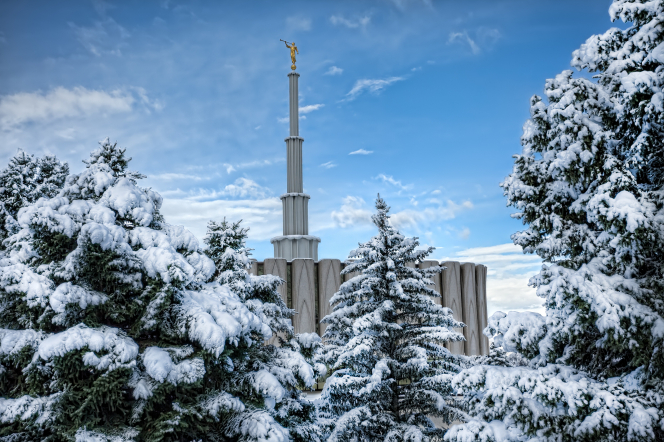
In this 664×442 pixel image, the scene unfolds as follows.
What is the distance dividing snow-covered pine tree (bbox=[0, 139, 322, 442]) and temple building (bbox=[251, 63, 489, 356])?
11.7 m

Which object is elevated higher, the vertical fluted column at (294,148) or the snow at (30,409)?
the vertical fluted column at (294,148)

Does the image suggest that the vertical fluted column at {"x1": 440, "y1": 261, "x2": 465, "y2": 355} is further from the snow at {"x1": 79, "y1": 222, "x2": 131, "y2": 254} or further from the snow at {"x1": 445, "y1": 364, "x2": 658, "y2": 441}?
the snow at {"x1": 79, "y1": 222, "x2": 131, "y2": 254}

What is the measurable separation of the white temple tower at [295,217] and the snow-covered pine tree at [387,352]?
14.1 metres

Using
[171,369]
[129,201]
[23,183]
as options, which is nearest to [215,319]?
[171,369]

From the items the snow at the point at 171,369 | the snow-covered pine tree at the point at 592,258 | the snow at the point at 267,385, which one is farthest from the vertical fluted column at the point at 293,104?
the snow at the point at 171,369

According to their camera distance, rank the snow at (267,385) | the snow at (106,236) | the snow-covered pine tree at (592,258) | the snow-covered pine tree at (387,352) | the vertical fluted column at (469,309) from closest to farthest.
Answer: the snow-covered pine tree at (592,258) → the snow at (106,236) → the snow at (267,385) → the snow-covered pine tree at (387,352) → the vertical fluted column at (469,309)

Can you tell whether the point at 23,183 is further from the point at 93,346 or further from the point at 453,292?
the point at 453,292

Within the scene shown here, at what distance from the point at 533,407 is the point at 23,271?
605cm

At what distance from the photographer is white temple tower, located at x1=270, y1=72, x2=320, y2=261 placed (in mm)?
23938

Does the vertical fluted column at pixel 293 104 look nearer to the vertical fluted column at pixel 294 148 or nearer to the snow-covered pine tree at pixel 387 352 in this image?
the vertical fluted column at pixel 294 148

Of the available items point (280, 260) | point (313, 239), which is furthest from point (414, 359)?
point (313, 239)

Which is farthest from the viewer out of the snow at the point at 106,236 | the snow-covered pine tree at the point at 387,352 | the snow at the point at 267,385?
the snow-covered pine tree at the point at 387,352

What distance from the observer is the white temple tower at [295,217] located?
23.9m

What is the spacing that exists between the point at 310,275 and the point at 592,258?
13.3 meters
